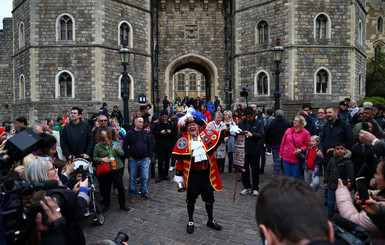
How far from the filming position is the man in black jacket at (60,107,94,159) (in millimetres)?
5777

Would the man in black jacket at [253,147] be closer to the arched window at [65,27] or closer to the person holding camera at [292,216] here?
the person holding camera at [292,216]

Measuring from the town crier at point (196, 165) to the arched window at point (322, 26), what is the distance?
1554cm

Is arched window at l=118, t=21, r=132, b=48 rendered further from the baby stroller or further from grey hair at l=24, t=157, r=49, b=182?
grey hair at l=24, t=157, r=49, b=182

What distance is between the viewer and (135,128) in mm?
6227

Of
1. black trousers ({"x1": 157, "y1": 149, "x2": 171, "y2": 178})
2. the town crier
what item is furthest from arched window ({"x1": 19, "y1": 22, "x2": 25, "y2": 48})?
the town crier

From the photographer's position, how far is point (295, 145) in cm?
596

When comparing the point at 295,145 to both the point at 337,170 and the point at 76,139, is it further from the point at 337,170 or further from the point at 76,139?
the point at 76,139

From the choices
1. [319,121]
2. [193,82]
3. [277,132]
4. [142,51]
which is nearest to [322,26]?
[142,51]

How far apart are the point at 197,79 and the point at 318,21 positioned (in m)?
31.7

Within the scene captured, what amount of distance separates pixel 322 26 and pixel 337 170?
15.3 m

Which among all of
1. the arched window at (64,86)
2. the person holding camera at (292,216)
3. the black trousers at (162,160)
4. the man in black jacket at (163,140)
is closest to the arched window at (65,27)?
the arched window at (64,86)

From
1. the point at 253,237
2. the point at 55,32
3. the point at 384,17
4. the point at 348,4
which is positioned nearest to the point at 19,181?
the point at 253,237

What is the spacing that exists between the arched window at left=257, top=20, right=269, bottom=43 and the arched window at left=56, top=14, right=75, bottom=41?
11640 mm

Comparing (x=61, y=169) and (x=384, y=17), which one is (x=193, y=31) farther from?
(x=384, y=17)
